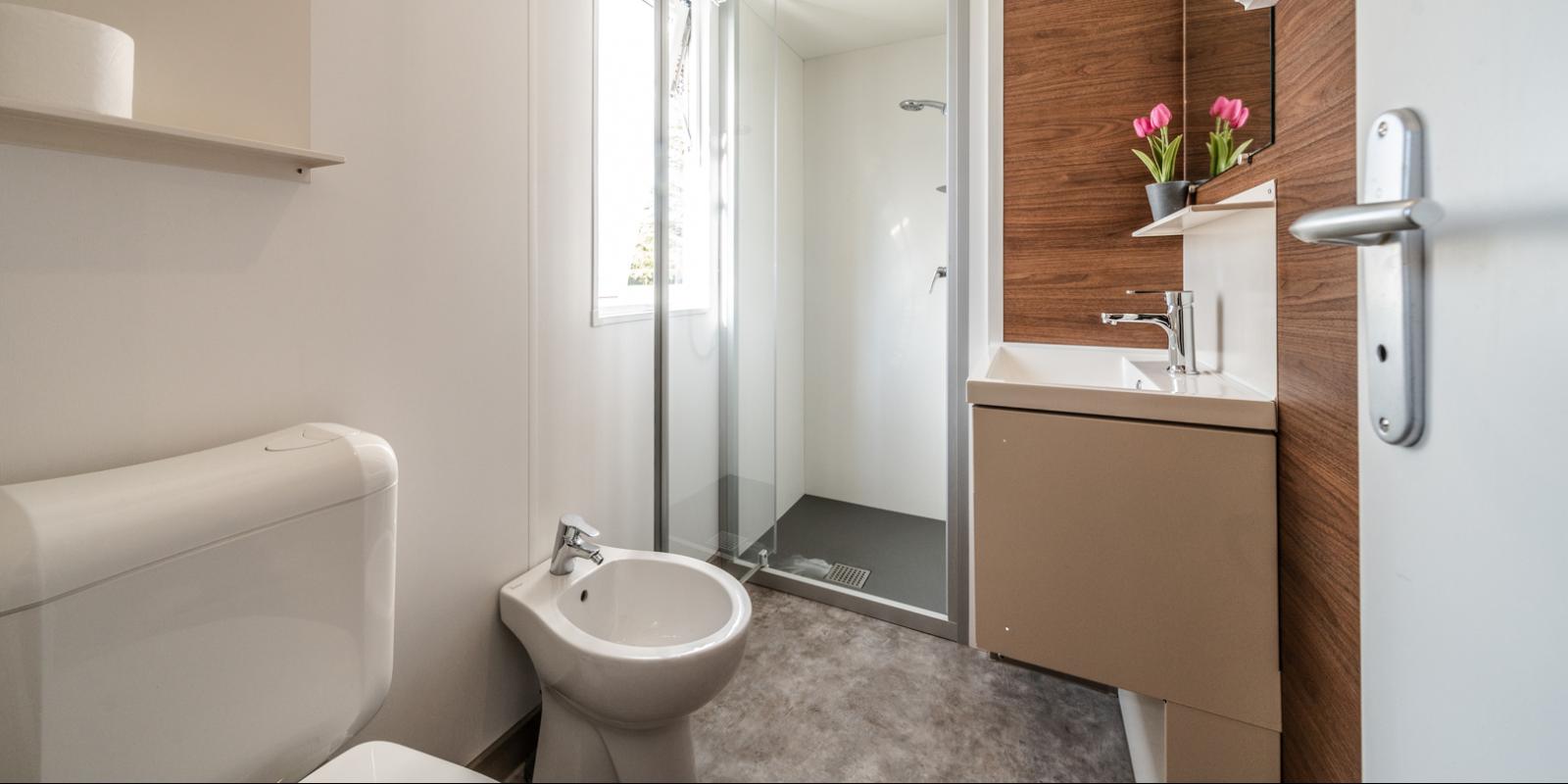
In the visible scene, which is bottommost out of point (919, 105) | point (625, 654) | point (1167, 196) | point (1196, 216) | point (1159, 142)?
point (625, 654)

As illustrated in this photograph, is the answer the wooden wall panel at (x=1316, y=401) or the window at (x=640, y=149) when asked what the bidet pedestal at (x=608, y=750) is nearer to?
the wooden wall panel at (x=1316, y=401)

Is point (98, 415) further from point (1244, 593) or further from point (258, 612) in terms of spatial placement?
point (1244, 593)

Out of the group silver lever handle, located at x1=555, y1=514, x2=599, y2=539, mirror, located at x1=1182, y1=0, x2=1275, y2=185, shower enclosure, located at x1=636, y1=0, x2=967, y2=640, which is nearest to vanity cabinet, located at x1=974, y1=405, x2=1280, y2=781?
mirror, located at x1=1182, y1=0, x2=1275, y2=185

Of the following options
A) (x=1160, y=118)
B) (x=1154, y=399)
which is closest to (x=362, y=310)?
(x=1154, y=399)

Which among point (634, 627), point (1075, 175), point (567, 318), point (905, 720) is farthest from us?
point (1075, 175)

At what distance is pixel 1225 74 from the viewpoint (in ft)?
2.01

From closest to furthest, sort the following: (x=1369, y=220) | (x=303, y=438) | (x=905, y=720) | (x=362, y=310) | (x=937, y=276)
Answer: (x=1369, y=220) < (x=905, y=720) < (x=303, y=438) < (x=362, y=310) < (x=937, y=276)

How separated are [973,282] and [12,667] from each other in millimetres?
1331

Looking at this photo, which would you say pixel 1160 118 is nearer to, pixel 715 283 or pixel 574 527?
pixel 715 283

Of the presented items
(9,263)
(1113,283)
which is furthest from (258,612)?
(1113,283)

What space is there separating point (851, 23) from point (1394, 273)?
1027 mm

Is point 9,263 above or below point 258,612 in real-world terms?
above

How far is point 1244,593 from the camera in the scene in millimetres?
317

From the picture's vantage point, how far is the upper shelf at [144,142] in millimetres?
402
